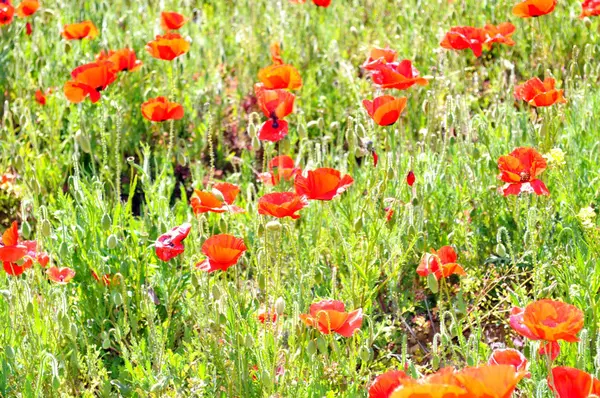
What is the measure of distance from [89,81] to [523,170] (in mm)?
1444

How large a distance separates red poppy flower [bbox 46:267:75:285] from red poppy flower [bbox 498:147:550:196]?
1251mm

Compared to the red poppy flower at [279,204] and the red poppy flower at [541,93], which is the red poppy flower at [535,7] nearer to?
the red poppy flower at [541,93]

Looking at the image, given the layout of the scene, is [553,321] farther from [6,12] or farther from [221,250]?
[6,12]

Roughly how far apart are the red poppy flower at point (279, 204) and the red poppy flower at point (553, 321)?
71cm

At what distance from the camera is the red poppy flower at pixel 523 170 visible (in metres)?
2.68

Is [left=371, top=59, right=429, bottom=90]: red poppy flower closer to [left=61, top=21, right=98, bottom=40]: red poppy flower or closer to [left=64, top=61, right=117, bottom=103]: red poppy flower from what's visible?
[left=64, top=61, right=117, bottom=103]: red poppy flower

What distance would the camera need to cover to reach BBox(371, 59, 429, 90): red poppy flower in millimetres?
2947

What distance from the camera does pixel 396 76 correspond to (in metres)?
2.95

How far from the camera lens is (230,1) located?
6176 mm

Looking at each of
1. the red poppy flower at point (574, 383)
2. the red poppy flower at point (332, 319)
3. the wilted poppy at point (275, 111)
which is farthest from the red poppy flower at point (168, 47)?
the red poppy flower at point (574, 383)

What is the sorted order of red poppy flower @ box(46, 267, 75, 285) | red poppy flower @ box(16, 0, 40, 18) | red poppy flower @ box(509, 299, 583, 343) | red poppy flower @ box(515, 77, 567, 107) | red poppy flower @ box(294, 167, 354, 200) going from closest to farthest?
red poppy flower @ box(509, 299, 583, 343), red poppy flower @ box(294, 167, 354, 200), red poppy flower @ box(46, 267, 75, 285), red poppy flower @ box(515, 77, 567, 107), red poppy flower @ box(16, 0, 40, 18)

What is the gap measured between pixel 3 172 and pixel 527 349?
97.5 inches

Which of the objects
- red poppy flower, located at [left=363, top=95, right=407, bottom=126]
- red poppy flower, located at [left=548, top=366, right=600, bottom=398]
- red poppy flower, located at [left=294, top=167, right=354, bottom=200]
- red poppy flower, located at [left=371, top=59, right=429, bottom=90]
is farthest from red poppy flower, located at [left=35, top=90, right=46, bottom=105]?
red poppy flower, located at [left=548, top=366, right=600, bottom=398]

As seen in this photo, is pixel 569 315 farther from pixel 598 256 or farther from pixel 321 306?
pixel 598 256
